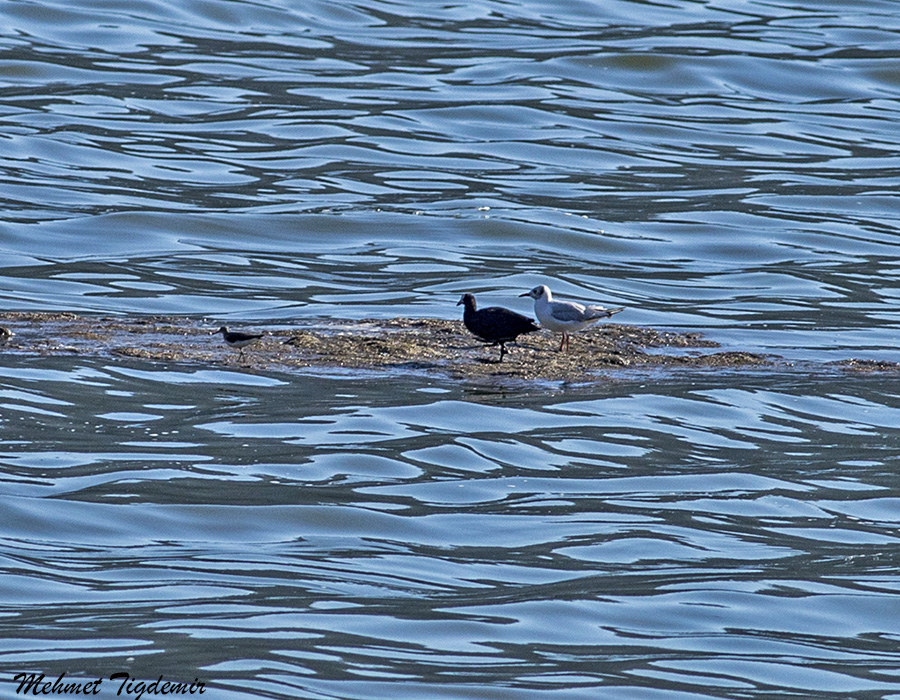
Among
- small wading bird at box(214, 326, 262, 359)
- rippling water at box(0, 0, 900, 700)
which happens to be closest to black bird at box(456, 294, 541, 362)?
rippling water at box(0, 0, 900, 700)

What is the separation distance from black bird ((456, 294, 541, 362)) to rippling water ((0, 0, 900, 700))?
0.73 meters

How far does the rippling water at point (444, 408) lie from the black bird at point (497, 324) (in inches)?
28.8

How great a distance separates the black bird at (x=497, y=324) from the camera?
13.6 metres

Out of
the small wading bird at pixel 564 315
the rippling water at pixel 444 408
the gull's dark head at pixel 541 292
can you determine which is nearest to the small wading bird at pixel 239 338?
the rippling water at pixel 444 408

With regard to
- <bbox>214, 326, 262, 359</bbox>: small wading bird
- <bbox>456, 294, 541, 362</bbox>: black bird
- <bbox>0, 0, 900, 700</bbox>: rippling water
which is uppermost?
<bbox>456, 294, 541, 362</bbox>: black bird

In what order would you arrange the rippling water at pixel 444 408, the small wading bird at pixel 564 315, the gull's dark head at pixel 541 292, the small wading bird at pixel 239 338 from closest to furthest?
1. the rippling water at pixel 444 408
2. the small wading bird at pixel 239 338
3. the small wading bird at pixel 564 315
4. the gull's dark head at pixel 541 292

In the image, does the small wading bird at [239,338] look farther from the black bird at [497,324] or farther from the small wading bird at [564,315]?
the small wading bird at [564,315]

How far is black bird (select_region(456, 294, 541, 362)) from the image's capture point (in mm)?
13617

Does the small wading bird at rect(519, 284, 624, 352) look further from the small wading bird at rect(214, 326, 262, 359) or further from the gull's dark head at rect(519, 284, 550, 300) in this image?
the small wading bird at rect(214, 326, 262, 359)

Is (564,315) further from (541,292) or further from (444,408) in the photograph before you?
(444,408)

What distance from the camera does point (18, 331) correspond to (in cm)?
1462

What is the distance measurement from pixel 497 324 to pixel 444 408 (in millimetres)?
1173

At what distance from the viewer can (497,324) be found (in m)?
13.6

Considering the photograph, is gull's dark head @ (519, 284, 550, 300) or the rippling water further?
gull's dark head @ (519, 284, 550, 300)
